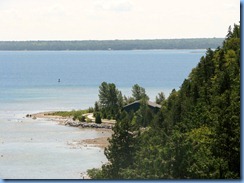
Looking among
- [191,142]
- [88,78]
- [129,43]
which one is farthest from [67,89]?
[191,142]

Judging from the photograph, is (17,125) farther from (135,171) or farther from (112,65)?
(135,171)

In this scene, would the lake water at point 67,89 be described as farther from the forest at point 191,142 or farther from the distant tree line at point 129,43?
the forest at point 191,142

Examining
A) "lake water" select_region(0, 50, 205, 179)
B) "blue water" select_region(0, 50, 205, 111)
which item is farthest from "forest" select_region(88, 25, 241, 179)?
"blue water" select_region(0, 50, 205, 111)

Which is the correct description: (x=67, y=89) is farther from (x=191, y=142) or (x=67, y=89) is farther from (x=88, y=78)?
(x=191, y=142)

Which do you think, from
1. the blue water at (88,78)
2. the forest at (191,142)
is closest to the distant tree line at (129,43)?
the forest at (191,142)

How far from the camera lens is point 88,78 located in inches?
1033

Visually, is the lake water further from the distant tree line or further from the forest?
the forest

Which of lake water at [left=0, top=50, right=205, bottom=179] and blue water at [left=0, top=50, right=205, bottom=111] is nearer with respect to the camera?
lake water at [left=0, top=50, right=205, bottom=179]

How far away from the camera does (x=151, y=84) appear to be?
23.5 metres

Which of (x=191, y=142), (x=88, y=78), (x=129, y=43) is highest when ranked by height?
(x=129, y=43)

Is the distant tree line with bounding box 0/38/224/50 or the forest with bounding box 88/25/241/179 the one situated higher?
the distant tree line with bounding box 0/38/224/50

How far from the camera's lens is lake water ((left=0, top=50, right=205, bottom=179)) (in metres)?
17.0

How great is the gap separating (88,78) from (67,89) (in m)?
4.48

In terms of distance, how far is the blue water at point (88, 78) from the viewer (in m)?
20.6
